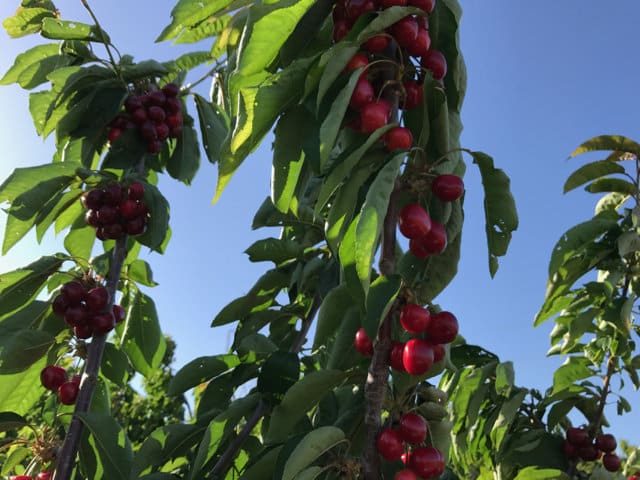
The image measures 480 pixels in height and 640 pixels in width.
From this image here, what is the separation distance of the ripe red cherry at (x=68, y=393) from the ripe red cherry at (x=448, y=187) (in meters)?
1.85

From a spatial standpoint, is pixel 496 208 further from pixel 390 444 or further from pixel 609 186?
pixel 609 186

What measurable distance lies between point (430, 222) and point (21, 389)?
229 cm

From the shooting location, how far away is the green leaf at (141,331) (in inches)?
120

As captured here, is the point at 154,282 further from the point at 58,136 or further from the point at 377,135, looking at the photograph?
the point at 377,135

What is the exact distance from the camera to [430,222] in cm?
144

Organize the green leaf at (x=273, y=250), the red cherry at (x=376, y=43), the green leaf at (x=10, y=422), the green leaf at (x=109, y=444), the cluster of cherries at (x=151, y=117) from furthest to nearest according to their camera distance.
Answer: the cluster of cherries at (x=151, y=117) → the green leaf at (x=273, y=250) → the green leaf at (x=10, y=422) → the green leaf at (x=109, y=444) → the red cherry at (x=376, y=43)

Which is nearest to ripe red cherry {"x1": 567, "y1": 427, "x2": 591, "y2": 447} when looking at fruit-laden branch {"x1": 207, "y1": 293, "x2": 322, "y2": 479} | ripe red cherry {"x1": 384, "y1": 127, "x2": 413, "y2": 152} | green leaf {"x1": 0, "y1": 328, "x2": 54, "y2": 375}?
fruit-laden branch {"x1": 207, "y1": 293, "x2": 322, "y2": 479}

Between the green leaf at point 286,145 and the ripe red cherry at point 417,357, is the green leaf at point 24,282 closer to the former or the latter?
the green leaf at point 286,145

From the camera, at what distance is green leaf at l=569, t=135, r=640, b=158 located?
3.44 meters

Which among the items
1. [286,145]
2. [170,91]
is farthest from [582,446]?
[170,91]

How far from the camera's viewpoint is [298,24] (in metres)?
1.56

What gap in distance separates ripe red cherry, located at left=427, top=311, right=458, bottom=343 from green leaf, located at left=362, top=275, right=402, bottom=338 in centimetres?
18

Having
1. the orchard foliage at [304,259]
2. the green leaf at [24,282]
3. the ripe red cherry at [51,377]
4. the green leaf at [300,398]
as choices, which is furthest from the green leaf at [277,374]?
the green leaf at [24,282]

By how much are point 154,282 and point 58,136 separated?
0.83 metres
